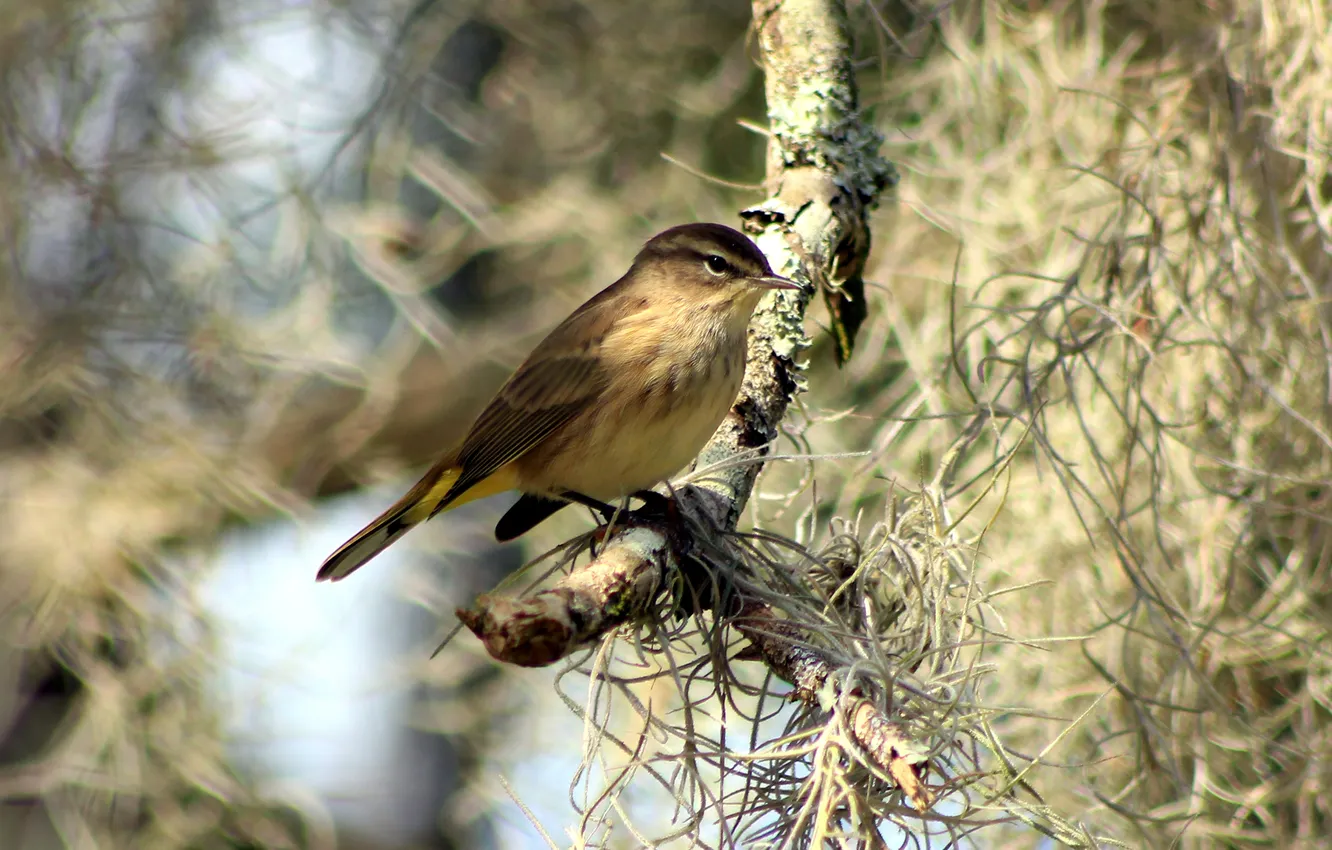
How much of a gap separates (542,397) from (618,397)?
0.30 metres

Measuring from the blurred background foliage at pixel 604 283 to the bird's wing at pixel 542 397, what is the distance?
1.96 feet

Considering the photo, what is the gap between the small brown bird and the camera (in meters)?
3.13

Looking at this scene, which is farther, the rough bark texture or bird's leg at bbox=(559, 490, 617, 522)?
bird's leg at bbox=(559, 490, 617, 522)

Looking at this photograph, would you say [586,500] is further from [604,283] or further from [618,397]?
[604,283]

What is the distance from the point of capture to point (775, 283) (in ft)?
9.76

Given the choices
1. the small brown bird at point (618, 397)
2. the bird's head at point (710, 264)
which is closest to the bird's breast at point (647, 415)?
the small brown bird at point (618, 397)

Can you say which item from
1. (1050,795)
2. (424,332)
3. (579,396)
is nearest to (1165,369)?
(1050,795)

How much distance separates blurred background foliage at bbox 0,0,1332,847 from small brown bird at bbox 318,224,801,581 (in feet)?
1.10

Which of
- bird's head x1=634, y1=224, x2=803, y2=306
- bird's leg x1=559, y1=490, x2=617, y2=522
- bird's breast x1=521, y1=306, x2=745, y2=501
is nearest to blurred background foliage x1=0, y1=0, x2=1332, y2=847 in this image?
bird's head x1=634, y1=224, x2=803, y2=306

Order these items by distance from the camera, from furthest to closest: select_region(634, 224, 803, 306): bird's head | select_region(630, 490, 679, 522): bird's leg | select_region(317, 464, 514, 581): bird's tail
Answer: select_region(317, 464, 514, 581): bird's tail
select_region(634, 224, 803, 306): bird's head
select_region(630, 490, 679, 522): bird's leg

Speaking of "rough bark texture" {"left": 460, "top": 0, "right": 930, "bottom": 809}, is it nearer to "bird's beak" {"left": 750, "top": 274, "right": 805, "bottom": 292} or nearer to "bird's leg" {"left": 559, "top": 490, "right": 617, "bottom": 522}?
"bird's beak" {"left": 750, "top": 274, "right": 805, "bottom": 292}

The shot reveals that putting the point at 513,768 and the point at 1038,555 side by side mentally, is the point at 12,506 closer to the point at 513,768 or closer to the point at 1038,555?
the point at 513,768

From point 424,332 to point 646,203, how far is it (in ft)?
4.11

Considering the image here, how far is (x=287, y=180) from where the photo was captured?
436 cm
